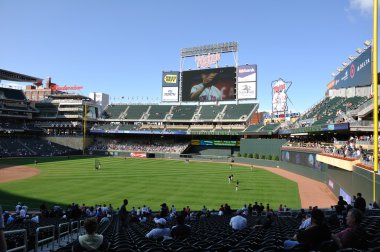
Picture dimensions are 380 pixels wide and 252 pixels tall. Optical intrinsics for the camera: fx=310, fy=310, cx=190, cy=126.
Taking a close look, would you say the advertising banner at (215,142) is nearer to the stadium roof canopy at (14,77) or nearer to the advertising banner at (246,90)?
the advertising banner at (246,90)

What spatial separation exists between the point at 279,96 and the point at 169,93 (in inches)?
1147

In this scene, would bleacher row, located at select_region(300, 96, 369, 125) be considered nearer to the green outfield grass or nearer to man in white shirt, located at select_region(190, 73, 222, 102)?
the green outfield grass

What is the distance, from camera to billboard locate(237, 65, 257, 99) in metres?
72.4

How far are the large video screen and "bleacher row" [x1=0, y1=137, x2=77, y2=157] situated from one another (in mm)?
33973

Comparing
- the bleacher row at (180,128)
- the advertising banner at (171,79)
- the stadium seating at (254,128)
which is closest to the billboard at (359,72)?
the stadium seating at (254,128)

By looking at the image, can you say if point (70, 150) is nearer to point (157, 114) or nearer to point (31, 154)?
point (31, 154)

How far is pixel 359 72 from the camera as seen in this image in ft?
140

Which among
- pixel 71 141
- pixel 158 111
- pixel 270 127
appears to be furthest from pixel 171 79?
pixel 71 141

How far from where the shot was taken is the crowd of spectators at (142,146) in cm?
8144

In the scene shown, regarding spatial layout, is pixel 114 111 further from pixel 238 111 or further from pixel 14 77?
pixel 238 111

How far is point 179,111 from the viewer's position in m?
89.8

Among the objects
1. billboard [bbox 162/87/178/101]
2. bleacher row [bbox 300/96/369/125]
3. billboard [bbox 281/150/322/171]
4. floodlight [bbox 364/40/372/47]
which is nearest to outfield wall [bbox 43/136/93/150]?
billboard [bbox 162/87/178/101]

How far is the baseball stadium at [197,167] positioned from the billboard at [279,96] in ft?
1.01

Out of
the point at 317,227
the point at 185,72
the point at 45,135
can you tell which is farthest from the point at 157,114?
the point at 317,227
